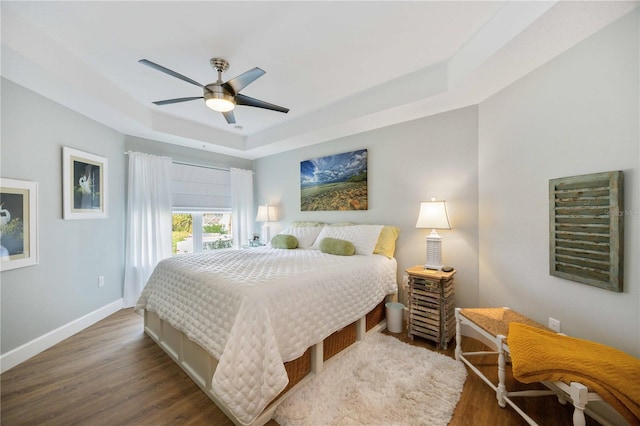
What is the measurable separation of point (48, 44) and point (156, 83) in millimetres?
746

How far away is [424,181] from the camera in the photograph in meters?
2.87

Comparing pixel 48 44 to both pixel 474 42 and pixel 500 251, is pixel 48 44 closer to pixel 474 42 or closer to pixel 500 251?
pixel 474 42

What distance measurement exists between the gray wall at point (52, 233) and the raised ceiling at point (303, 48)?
0.23 metres

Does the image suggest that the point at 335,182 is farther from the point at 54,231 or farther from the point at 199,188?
the point at 54,231

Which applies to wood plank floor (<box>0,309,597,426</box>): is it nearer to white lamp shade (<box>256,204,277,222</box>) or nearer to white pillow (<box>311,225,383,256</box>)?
white pillow (<box>311,225,383,256</box>)

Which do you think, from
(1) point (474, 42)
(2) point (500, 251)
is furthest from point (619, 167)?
(1) point (474, 42)

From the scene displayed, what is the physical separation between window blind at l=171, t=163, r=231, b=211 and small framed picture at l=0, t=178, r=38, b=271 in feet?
5.68

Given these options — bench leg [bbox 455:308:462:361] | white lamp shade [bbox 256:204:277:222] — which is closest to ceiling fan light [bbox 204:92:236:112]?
white lamp shade [bbox 256:204:277:222]

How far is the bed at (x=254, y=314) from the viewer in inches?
55.3

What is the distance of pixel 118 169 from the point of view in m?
3.33

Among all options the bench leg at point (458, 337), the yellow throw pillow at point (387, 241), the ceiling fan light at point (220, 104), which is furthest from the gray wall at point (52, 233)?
the bench leg at point (458, 337)

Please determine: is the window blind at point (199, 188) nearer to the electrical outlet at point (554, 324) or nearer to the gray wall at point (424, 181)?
the gray wall at point (424, 181)

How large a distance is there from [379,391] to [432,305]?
962 mm

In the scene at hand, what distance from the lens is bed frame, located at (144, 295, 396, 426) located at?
1688 millimetres
